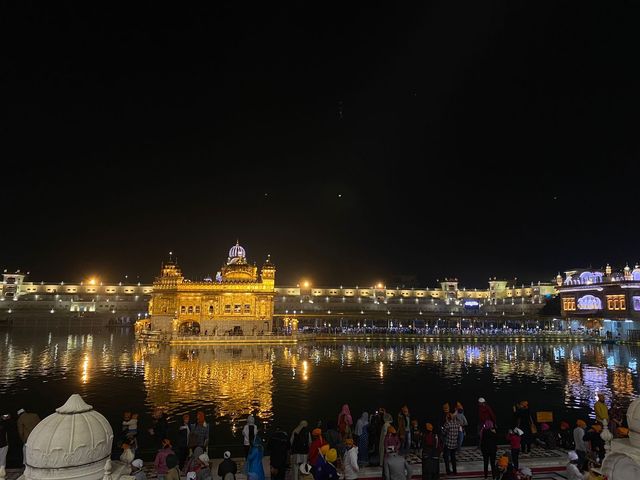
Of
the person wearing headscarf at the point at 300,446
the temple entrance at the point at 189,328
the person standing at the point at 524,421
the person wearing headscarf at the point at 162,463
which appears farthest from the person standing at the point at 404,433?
the temple entrance at the point at 189,328

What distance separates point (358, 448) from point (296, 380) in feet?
58.9

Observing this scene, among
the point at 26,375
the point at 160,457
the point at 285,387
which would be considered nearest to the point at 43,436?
the point at 160,457

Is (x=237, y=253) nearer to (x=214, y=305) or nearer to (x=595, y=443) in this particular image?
(x=214, y=305)

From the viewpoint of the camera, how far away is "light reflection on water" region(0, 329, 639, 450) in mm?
22750

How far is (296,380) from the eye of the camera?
30297mm

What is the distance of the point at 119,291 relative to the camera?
106 m

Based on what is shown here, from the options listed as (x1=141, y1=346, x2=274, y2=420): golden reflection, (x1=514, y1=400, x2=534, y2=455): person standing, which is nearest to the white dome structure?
(x1=514, y1=400, x2=534, y2=455): person standing

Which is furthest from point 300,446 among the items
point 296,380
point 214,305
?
point 214,305

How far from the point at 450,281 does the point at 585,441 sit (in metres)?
114

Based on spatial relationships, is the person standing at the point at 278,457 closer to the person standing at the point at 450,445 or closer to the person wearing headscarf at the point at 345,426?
the person wearing headscarf at the point at 345,426

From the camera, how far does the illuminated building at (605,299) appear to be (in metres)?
68.1

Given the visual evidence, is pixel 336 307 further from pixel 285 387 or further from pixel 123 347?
pixel 285 387

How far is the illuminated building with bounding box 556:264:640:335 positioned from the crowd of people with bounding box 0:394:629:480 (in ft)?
210

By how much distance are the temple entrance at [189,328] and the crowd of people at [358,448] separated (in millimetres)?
51103
